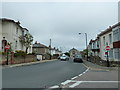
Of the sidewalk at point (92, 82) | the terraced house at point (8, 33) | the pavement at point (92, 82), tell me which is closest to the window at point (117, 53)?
the sidewalk at point (92, 82)

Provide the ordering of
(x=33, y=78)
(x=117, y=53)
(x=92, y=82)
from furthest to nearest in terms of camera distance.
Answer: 1. (x=117, y=53)
2. (x=33, y=78)
3. (x=92, y=82)

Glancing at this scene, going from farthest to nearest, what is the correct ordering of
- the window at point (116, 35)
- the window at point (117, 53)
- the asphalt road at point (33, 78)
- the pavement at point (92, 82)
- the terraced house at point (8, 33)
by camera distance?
the terraced house at point (8, 33) < the window at point (117, 53) < the window at point (116, 35) < the asphalt road at point (33, 78) < the pavement at point (92, 82)

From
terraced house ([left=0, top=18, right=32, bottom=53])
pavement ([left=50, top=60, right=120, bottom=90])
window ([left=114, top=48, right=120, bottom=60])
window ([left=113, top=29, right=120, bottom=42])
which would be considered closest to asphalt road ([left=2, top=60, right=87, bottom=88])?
pavement ([left=50, top=60, right=120, bottom=90])

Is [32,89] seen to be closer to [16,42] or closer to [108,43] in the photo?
[108,43]

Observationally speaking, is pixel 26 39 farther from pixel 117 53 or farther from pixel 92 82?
pixel 92 82

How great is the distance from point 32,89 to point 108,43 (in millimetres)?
27305

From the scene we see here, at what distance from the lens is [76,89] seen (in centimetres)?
741

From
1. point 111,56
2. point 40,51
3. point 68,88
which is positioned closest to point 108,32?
point 111,56

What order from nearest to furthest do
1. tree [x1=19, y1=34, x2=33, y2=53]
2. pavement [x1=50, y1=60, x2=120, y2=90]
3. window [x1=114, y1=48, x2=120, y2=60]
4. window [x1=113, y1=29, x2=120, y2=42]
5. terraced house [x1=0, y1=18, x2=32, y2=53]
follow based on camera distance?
pavement [x1=50, y1=60, x2=120, y2=90], window [x1=113, y1=29, x2=120, y2=42], window [x1=114, y1=48, x2=120, y2=60], terraced house [x1=0, y1=18, x2=32, y2=53], tree [x1=19, y1=34, x2=33, y2=53]

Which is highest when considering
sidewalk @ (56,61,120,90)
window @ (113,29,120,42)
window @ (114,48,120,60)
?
window @ (113,29,120,42)

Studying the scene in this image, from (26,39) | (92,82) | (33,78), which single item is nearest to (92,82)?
(92,82)

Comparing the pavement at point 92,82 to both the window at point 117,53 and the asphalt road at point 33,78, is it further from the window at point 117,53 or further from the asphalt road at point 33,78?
the window at point 117,53

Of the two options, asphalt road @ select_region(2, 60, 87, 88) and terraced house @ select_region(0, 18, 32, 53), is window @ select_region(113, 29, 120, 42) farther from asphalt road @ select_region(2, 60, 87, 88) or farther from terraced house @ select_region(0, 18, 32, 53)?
terraced house @ select_region(0, 18, 32, 53)

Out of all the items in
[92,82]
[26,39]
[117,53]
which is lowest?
[92,82]
